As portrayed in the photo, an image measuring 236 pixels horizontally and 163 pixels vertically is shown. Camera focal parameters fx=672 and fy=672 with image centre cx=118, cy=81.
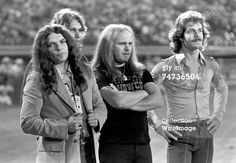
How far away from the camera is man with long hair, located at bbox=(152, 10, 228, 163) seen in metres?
4.48

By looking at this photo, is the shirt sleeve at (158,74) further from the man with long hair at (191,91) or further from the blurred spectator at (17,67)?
the blurred spectator at (17,67)

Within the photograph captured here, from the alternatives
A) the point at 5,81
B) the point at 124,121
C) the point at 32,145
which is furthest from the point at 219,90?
the point at 5,81

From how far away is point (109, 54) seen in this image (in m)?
4.23

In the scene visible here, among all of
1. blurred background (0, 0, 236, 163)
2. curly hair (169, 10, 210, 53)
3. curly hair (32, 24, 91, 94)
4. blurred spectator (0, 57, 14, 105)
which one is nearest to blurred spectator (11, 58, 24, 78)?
blurred background (0, 0, 236, 163)

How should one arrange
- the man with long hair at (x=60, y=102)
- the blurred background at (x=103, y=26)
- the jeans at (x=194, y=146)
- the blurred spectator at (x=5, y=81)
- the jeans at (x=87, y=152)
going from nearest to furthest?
the man with long hair at (x=60, y=102) < the jeans at (x=87, y=152) < the jeans at (x=194, y=146) < the blurred spectator at (x=5, y=81) < the blurred background at (x=103, y=26)

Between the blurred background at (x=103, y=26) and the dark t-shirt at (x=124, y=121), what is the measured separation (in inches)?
304

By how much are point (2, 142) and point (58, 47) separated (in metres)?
5.98

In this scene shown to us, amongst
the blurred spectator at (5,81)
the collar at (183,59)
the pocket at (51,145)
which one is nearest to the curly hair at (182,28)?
the collar at (183,59)

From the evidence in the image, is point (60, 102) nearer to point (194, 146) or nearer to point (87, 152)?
point (87, 152)

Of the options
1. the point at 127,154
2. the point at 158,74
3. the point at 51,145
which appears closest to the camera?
the point at 51,145

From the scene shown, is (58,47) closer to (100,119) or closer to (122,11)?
(100,119)

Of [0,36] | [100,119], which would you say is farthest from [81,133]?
[0,36]

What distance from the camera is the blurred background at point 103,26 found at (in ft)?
55.4

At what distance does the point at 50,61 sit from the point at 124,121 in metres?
0.69
